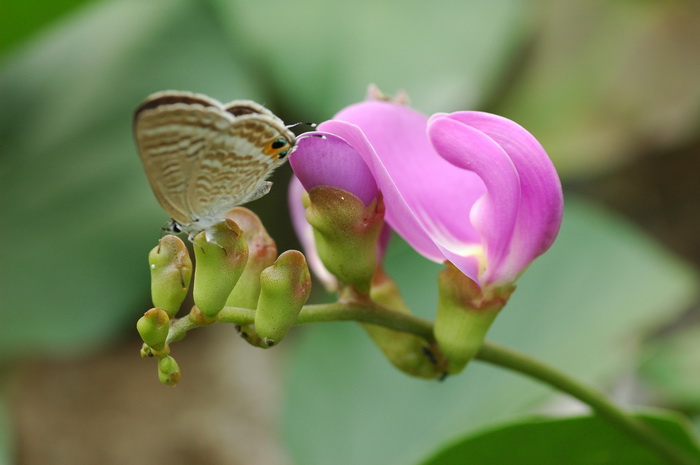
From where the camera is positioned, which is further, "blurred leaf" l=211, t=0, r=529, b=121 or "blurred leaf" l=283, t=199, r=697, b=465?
"blurred leaf" l=211, t=0, r=529, b=121

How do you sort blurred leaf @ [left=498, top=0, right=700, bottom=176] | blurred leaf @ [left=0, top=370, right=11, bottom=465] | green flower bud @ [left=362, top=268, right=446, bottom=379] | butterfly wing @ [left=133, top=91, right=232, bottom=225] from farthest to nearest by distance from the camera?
1. blurred leaf @ [left=498, top=0, right=700, bottom=176]
2. blurred leaf @ [left=0, top=370, right=11, bottom=465]
3. green flower bud @ [left=362, top=268, right=446, bottom=379]
4. butterfly wing @ [left=133, top=91, right=232, bottom=225]

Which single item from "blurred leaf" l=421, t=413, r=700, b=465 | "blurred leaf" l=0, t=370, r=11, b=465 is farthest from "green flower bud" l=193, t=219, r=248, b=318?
"blurred leaf" l=0, t=370, r=11, b=465

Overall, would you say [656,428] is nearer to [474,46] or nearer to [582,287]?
[582,287]

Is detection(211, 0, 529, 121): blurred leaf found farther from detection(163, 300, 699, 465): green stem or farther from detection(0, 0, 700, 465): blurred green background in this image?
detection(163, 300, 699, 465): green stem

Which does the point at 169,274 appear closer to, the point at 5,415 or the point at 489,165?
the point at 489,165

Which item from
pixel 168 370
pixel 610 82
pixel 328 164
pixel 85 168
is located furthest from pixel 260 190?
pixel 610 82

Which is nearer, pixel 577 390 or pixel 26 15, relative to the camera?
pixel 577 390
